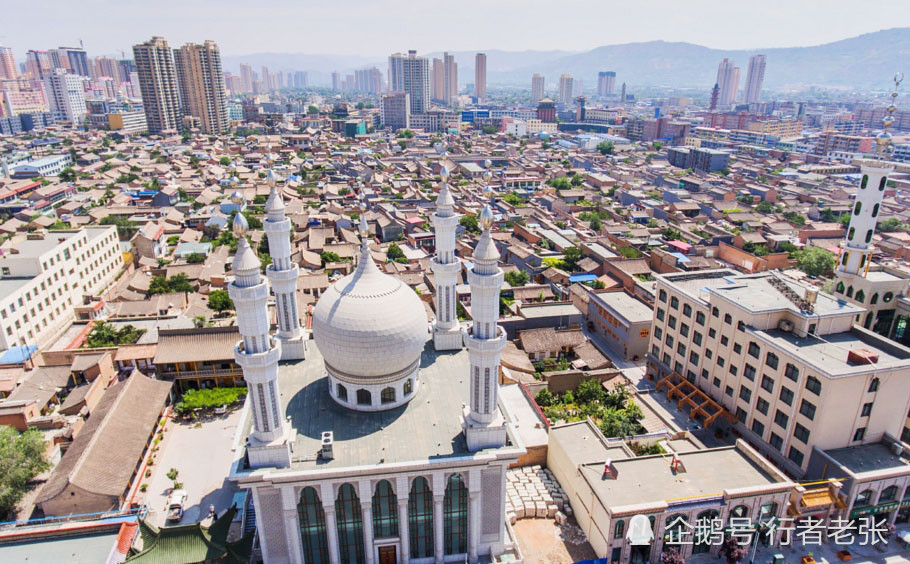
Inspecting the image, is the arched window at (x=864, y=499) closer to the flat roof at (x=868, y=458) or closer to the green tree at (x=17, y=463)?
the flat roof at (x=868, y=458)

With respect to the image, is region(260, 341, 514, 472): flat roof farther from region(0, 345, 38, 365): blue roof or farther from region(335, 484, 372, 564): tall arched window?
region(0, 345, 38, 365): blue roof

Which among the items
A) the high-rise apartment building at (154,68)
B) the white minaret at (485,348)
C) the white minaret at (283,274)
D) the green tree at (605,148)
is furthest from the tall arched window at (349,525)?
the high-rise apartment building at (154,68)

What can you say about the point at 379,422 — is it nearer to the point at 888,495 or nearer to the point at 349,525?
the point at 349,525

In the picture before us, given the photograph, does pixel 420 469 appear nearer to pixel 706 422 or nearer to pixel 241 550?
pixel 241 550

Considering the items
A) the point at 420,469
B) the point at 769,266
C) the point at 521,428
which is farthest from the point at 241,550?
the point at 769,266

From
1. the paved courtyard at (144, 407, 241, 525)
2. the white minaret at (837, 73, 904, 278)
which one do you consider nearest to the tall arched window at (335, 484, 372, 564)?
the paved courtyard at (144, 407, 241, 525)

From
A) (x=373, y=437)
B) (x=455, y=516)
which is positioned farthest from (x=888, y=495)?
(x=373, y=437)
